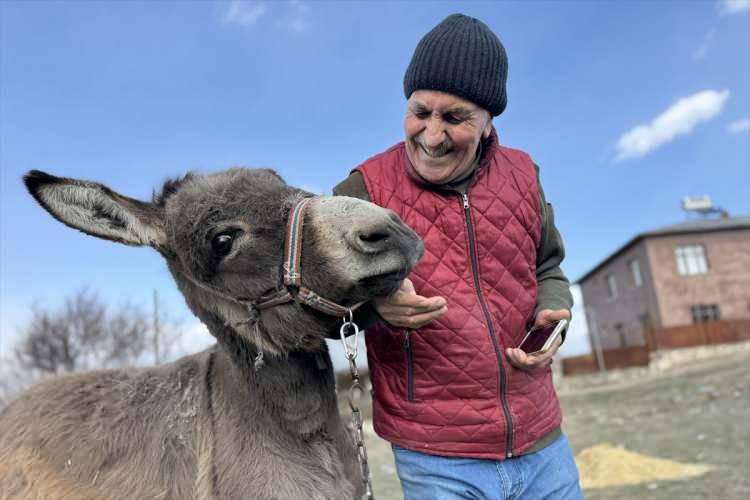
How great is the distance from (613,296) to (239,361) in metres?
55.6

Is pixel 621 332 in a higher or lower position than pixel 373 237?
lower

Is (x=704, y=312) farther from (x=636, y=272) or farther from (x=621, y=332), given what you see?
(x=621, y=332)

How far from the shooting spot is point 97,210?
314 cm

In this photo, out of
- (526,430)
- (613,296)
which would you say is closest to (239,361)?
(526,430)

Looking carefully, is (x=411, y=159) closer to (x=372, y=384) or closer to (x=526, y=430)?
(x=372, y=384)

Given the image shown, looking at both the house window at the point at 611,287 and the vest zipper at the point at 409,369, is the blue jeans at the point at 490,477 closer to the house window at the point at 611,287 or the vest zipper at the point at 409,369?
the vest zipper at the point at 409,369

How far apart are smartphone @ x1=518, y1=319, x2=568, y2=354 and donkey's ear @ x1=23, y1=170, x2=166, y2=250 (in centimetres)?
209

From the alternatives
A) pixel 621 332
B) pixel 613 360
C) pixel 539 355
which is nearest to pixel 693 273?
pixel 621 332

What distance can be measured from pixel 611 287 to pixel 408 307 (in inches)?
2205

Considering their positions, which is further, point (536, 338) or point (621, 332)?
point (621, 332)

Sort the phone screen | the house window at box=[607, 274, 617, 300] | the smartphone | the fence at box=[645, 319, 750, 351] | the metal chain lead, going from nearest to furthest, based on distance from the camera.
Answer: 1. the metal chain lead
2. the smartphone
3. the phone screen
4. the fence at box=[645, 319, 750, 351]
5. the house window at box=[607, 274, 617, 300]

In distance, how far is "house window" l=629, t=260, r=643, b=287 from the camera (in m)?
48.0

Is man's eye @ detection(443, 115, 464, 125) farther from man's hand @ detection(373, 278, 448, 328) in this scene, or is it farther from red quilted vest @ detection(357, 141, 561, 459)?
man's hand @ detection(373, 278, 448, 328)

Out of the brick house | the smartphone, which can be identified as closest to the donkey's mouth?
the smartphone
